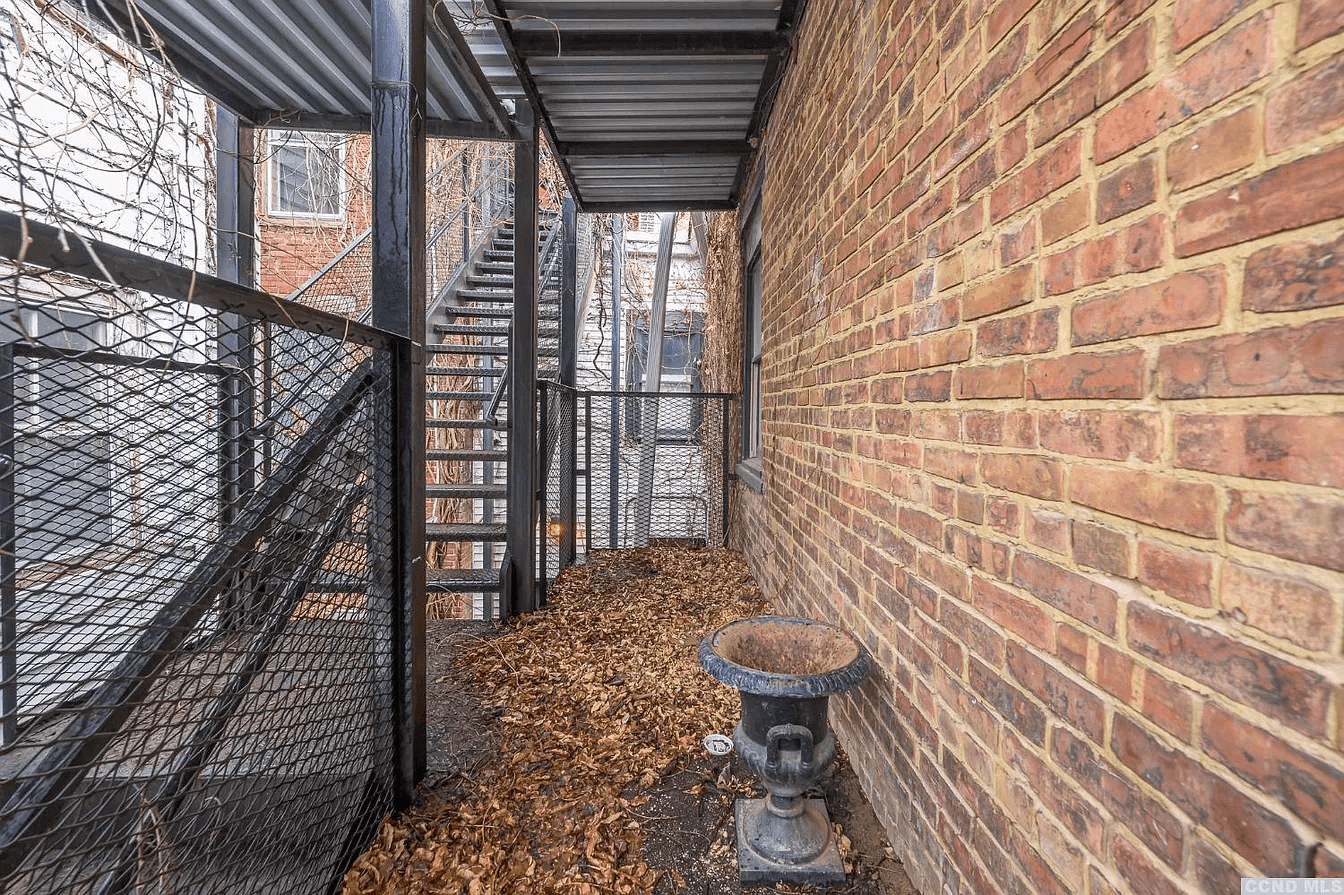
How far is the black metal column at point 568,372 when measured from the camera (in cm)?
479

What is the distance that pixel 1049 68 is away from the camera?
39.4 inches

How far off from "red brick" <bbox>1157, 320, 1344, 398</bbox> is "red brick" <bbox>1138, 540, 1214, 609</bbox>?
0.20 m

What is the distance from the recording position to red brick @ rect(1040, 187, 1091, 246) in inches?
36.6

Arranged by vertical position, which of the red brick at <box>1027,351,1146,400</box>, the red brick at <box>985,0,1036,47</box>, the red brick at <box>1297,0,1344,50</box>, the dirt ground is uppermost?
the red brick at <box>985,0,1036,47</box>

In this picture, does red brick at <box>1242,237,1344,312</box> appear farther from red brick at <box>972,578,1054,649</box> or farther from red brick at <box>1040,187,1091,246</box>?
red brick at <box>972,578,1054,649</box>

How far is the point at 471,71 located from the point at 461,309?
2.61 metres

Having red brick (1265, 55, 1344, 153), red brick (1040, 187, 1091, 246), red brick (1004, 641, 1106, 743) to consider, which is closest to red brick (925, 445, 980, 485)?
red brick (1004, 641, 1106, 743)

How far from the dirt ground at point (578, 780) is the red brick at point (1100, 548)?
44.5 inches

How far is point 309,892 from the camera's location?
1529mm

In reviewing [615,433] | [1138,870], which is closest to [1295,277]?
[1138,870]

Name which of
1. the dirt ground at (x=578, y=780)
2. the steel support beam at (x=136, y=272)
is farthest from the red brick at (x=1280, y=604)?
the steel support beam at (x=136, y=272)

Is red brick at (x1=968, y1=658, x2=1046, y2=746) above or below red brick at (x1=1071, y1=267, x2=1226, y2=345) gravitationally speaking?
below

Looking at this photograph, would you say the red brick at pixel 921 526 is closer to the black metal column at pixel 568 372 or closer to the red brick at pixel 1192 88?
the red brick at pixel 1192 88

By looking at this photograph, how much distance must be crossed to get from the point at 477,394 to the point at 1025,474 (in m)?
3.75
